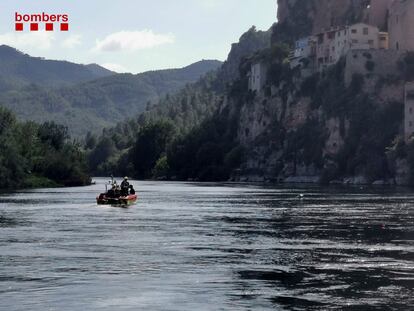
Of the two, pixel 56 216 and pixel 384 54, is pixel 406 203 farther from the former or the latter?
pixel 384 54

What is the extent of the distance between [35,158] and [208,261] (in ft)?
424

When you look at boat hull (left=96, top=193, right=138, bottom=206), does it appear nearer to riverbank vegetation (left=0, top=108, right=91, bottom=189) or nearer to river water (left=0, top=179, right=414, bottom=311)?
river water (left=0, top=179, right=414, bottom=311)

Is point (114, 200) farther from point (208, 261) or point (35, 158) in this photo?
point (35, 158)

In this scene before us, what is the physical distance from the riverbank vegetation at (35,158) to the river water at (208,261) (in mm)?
73311

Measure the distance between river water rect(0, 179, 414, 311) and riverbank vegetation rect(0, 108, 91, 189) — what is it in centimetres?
7331

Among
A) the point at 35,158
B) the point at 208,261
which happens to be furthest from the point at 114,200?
the point at 35,158

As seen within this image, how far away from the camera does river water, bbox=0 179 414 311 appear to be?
3111 centimetres

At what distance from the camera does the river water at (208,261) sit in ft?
102

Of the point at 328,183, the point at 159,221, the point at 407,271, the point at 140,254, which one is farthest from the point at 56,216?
the point at 328,183

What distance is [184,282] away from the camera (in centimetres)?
3509

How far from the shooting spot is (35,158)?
166 meters

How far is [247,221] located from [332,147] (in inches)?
5194

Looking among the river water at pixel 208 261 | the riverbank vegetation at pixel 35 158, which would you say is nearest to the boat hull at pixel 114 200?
the river water at pixel 208 261

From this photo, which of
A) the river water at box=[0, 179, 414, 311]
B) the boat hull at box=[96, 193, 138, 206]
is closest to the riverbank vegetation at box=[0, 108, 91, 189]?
the boat hull at box=[96, 193, 138, 206]
